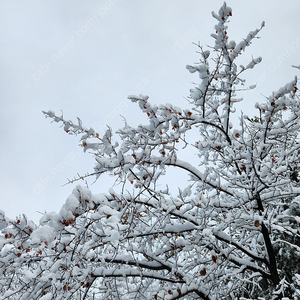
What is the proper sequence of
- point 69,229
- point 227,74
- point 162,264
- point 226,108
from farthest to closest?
point 226,108 < point 227,74 < point 162,264 < point 69,229

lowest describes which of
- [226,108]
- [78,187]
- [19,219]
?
[19,219]

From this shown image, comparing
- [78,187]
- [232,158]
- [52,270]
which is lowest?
[52,270]

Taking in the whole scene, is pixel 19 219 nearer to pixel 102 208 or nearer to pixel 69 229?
pixel 69 229

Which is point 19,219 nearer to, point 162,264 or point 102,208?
point 102,208

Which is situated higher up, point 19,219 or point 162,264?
point 162,264

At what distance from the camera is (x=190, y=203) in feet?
9.61

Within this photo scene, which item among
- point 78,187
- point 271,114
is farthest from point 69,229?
point 271,114

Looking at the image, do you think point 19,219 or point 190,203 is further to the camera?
point 190,203

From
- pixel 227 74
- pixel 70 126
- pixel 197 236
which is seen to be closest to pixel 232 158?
pixel 197 236

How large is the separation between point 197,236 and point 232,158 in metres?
1.14

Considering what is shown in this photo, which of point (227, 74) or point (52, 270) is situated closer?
point (52, 270)

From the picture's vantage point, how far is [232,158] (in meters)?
3.27

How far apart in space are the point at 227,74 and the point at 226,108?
618 mm

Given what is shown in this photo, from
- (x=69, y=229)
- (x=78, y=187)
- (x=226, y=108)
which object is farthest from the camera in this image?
(x=226, y=108)
